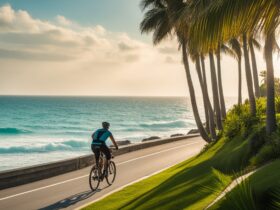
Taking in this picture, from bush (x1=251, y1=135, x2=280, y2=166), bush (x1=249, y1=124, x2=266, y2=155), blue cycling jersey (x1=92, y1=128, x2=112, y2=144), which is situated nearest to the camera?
bush (x1=251, y1=135, x2=280, y2=166)

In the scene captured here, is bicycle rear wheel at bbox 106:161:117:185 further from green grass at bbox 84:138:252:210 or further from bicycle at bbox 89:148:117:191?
green grass at bbox 84:138:252:210

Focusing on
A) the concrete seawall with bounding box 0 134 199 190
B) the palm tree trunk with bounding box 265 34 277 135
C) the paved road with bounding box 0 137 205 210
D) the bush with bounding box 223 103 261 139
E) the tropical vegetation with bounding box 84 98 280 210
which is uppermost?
the palm tree trunk with bounding box 265 34 277 135

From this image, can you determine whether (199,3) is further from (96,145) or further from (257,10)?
(96,145)

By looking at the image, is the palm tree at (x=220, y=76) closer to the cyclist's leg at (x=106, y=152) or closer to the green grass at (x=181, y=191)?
the green grass at (x=181, y=191)

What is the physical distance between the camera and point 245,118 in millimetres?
16109

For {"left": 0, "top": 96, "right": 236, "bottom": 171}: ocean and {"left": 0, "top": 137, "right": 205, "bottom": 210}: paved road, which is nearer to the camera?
{"left": 0, "top": 137, "right": 205, "bottom": 210}: paved road

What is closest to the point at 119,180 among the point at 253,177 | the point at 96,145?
the point at 96,145

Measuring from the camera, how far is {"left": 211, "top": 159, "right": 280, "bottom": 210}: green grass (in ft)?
15.1

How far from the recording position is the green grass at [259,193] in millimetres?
4612

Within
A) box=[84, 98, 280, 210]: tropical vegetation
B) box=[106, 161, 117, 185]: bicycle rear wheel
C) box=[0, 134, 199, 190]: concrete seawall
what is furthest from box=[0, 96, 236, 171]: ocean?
box=[84, 98, 280, 210]: tropical vegetation

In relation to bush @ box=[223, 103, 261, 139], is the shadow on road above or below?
below

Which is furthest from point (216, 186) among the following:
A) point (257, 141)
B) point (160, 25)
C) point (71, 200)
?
point (160, 25)

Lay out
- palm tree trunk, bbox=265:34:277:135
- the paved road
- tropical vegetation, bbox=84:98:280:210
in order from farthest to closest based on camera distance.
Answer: palm tree trunk, bbox=265:34:277:135 < the paved road < tropical vegetation, bbox=84:98:280:210

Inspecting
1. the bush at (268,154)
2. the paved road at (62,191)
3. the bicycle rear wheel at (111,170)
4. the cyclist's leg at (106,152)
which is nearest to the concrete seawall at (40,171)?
the paved road at (62,191)
